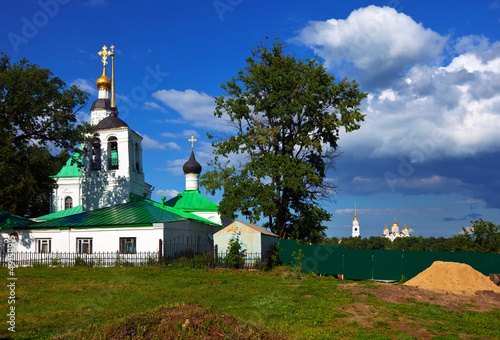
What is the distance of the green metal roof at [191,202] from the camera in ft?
155

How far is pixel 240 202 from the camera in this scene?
3203 centimetres

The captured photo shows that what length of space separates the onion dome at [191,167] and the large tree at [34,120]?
1717cm

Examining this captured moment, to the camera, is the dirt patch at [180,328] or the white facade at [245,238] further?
the white facade at [245,238]

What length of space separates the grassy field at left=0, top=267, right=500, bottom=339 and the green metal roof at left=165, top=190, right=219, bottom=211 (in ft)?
80.3

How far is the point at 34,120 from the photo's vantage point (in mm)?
31047

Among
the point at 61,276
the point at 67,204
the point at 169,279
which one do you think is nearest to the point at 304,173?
the point at 169,279

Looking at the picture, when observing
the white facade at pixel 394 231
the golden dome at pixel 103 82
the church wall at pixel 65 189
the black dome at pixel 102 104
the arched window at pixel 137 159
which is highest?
the golden dome at pixel 103 82

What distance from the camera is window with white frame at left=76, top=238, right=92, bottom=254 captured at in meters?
29.2

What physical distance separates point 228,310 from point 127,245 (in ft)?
55.6

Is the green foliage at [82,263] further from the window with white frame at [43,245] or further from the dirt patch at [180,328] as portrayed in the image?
the dirt patch at [180,328]

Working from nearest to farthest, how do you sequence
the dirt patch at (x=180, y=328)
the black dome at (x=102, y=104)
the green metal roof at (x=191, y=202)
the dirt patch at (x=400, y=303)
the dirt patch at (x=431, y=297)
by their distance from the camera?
1. the dirt patch at (x=180, y=328)
2. the dirt patch at (x=400, y=303)
3. the dirt patch at (x=431, y=297)
4. the black dome at (x=102, y=104)
5. the green metal roof at (x=191, y=202)

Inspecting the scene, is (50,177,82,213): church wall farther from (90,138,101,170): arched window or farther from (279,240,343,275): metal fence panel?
(279,240,343,275): metal fence panel

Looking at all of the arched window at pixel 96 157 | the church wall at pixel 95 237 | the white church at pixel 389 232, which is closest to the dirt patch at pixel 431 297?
the church wall at pixel 95 237

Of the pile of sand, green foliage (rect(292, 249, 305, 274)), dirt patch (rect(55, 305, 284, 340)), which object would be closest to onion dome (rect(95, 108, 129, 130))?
green foliage (rect(292, 249, 305, 274))
